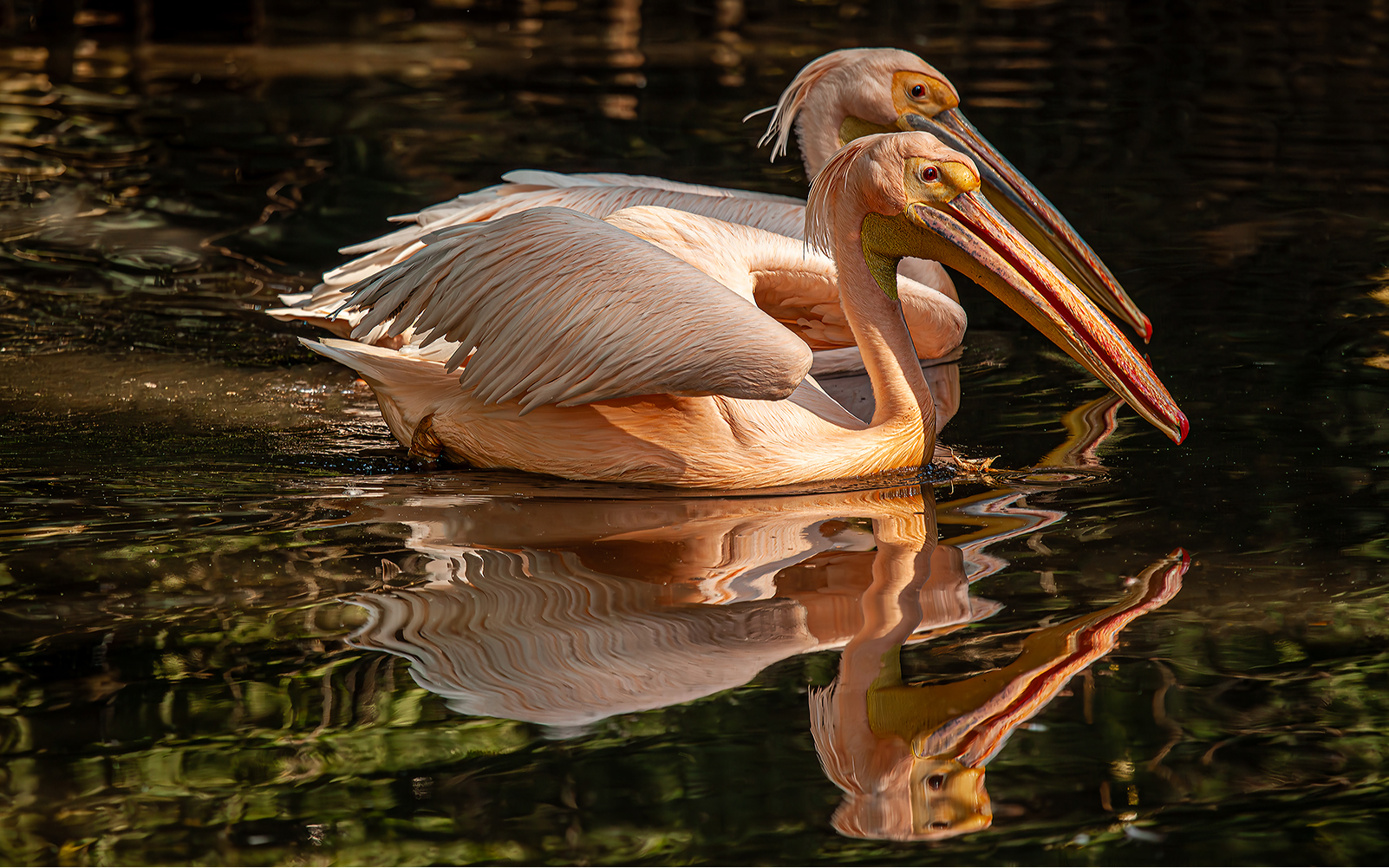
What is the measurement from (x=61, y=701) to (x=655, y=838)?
123 centimetres

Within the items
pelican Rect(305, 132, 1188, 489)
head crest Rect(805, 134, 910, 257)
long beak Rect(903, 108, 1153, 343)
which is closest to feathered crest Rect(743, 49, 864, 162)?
long beak Rect(903, 108, 1153, 343)

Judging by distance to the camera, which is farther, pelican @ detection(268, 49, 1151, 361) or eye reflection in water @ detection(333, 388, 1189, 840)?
pelican @ detection(268, 49, 1151, 361)

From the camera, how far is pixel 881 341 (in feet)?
13.8

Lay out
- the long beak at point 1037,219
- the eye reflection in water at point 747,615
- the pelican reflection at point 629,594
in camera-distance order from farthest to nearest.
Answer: the long beak at point 1037,219, the pelican reflection at point 629,594, the eye reflection in water at point 747,615

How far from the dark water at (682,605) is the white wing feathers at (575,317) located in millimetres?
371

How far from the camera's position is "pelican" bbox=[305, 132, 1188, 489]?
3869 millimetres

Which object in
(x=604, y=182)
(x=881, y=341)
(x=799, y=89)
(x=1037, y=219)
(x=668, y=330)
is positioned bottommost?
(x=881, y=341)

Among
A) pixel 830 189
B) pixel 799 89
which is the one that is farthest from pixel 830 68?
pixel 830 189

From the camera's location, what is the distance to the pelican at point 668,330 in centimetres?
387

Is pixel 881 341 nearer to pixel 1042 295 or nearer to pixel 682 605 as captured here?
pixel 1042 295

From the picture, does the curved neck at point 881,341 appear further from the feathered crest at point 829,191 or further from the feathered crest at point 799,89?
the feathered crest at point 799,89

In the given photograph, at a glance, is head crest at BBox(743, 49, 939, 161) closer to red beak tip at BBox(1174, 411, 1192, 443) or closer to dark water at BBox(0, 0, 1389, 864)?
dark water at BBox(0, 0, 1389, 864)

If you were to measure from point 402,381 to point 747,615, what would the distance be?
1.60 metres

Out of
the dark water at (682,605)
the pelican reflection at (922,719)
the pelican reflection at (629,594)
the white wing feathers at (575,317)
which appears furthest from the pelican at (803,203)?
the pelican reflection at (922,719)
